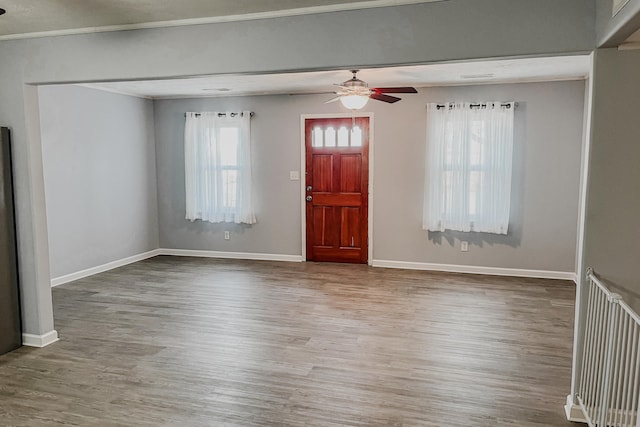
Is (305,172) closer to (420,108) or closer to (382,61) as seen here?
(420,108)

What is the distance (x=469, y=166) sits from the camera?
5.82 meters

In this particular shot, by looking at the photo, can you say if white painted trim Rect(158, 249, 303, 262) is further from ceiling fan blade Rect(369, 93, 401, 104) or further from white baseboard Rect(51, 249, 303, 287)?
ceiling fan blade Rect(369, 93, 401, 104)

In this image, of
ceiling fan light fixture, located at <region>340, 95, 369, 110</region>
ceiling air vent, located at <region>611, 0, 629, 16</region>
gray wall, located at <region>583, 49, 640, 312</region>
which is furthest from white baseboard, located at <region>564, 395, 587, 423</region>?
ceiling fan light fixture, located at <region>340, 95, 369, 110</region>

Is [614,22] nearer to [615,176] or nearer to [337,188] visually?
[615,176]

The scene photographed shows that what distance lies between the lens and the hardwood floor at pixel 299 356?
2721 millimetres

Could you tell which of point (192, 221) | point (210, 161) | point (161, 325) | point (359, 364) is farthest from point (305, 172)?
point (359, 364)

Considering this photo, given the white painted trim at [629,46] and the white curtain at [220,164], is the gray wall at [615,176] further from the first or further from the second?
the white curtain at [220,164]

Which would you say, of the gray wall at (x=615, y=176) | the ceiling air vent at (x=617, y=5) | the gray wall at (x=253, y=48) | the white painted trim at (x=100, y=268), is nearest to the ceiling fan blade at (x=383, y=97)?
the gray wall at (x=253, y=48)

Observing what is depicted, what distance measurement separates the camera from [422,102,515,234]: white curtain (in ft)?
18.6

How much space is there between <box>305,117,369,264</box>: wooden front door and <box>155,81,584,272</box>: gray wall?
0.58ft

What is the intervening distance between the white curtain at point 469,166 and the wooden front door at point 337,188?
0.93 metres

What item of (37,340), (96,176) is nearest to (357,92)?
(37,340)

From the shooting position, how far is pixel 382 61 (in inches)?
108

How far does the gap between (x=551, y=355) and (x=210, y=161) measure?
508 centimetres
